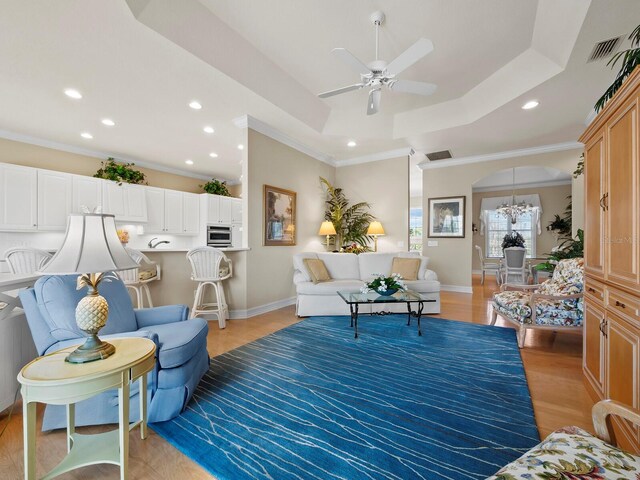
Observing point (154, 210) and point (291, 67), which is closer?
point (291, 67)

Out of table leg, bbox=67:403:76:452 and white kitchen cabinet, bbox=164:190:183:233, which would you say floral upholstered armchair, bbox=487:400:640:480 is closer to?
table leg, bbox=67:403:76:452

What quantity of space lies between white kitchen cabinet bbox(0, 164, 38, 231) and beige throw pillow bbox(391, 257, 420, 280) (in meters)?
5.84

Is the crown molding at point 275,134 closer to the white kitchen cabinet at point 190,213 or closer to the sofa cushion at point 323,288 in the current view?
the sofa cushion at point 323,288

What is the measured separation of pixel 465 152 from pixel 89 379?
20.9 ft

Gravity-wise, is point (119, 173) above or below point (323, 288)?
above

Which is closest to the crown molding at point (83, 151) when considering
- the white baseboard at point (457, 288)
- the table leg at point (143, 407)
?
the table leg at point (143, 407)

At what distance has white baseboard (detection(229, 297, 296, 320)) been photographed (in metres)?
4.00

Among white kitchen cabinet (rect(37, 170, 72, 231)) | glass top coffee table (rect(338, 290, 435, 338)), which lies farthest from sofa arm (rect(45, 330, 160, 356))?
white kitchen cabinet (rect(37, 170, 72, 231))

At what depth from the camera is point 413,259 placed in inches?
178

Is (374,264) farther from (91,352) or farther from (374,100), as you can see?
(91,352)

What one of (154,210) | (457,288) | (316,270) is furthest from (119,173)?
(457,288)

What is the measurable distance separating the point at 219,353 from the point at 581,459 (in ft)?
8.64

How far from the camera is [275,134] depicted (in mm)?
4531

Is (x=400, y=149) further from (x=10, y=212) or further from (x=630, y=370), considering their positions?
(x=10, y=212)
